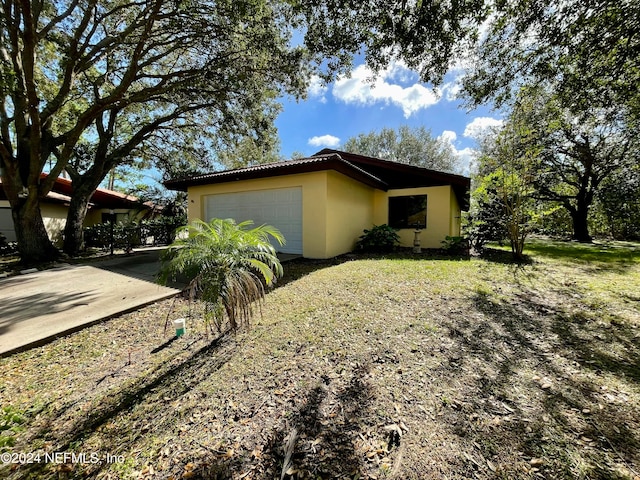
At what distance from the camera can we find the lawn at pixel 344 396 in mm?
1642

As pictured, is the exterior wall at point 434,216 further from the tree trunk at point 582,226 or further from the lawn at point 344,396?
the tree trunk at point 582,226

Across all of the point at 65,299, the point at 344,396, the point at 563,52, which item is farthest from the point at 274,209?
the point at 563,52

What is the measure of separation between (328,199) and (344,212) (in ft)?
3.88

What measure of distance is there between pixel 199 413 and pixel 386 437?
1.48 m

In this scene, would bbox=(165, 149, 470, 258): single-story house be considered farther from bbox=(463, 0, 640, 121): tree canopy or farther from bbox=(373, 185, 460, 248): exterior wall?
bbox=(463, 0, 640, 121): tree canopy

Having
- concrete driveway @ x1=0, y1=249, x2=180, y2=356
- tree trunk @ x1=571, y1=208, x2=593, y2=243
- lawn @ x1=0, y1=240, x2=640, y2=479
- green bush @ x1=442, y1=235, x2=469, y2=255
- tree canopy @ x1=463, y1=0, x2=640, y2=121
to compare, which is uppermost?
tree canopy @ x1=463, y1=0, x2=640, y2=121

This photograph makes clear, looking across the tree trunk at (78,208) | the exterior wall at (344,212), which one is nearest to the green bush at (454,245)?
the exterior wall at (344,212)

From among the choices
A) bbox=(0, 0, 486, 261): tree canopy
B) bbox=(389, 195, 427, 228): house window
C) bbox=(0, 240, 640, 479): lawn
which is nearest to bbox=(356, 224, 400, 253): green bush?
bbox=(389, 195, 427, 228): house window

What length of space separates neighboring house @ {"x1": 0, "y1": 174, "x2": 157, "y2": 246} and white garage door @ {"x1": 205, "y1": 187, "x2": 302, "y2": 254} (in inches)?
279

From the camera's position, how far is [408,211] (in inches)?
421

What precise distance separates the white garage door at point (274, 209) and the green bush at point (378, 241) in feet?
8.49

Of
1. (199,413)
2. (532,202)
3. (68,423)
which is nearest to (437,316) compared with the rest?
(199,413)

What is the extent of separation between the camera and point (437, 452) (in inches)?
64.9

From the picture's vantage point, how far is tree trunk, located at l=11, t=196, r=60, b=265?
7.85 meters
